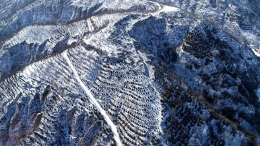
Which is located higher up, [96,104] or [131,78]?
[131,78]

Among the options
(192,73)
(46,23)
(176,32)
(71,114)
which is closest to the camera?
(71,114)

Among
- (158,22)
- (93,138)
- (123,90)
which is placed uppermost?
(158,22)

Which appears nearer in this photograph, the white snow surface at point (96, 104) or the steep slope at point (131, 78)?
the white snow surface at point (96, 104)

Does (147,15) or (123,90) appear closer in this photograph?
(123,90)

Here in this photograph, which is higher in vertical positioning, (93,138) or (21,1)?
(21,1)

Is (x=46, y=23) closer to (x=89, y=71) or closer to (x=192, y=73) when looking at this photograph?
(x=89, y=71)

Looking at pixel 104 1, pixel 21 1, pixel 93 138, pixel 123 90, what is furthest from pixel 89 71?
pixel 21 1

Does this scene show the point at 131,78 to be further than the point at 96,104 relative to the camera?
Yes

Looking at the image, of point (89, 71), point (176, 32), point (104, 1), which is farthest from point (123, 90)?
point (104, 1)

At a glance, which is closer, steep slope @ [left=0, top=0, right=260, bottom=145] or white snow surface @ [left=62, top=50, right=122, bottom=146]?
white snow surface @ [left=62, top=50, right=122, bottom=146]

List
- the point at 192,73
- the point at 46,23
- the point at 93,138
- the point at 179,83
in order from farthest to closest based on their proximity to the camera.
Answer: the point at 46,23 → the point at 192,73 → the point at 179,83 → the point at 93,138
